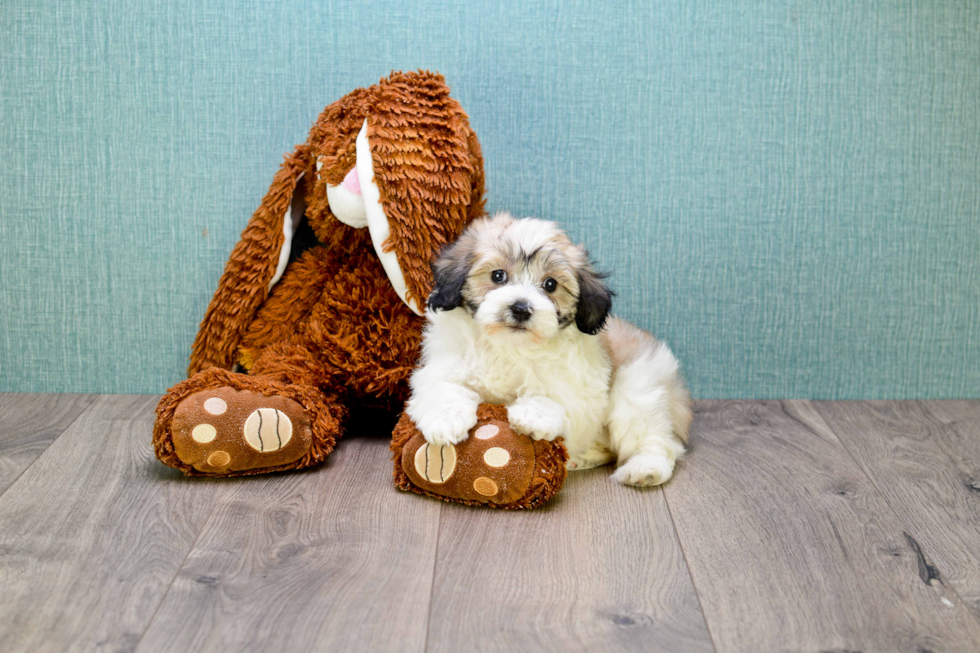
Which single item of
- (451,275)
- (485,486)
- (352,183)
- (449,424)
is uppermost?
(352,183)

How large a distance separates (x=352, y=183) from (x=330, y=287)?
26cm

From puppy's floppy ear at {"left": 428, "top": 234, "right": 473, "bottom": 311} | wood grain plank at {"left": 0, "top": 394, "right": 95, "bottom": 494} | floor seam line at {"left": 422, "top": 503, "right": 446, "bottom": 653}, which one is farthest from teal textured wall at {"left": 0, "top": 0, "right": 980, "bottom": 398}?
floor seam line at {"left": 422, "top": 503, "right": 446, "bottom": 653}

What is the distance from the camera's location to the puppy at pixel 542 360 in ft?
5.13

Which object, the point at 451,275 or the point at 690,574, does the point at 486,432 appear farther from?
the point at 690,574

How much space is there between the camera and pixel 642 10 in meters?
2.07

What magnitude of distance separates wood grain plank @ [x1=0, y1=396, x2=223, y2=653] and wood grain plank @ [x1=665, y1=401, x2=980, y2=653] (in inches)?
33.8

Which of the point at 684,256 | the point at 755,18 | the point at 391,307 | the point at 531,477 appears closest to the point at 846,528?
the point at 531,477

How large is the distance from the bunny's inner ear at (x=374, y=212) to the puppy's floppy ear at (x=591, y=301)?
0.41 metres

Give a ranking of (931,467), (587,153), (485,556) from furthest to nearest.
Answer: (587,153), (931,467), (485,556)

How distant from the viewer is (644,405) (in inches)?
68.7

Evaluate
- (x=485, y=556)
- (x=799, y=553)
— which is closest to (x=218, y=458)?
(x=485, y=556)

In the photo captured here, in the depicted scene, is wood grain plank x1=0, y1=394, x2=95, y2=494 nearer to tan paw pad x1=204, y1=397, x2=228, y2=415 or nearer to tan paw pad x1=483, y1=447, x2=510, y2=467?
tan paw pad x1=204, y1=397, x2=228, y2=415

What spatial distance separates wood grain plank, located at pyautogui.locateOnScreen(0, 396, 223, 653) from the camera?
1202 mm

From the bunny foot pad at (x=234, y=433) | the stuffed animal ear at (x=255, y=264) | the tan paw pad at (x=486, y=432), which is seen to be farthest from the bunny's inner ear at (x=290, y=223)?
the tan paw pad at (x=486, y=432)
